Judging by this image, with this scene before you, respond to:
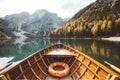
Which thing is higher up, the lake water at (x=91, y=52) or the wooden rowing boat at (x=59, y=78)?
the wooden rowing boat at (x=59, y=78)

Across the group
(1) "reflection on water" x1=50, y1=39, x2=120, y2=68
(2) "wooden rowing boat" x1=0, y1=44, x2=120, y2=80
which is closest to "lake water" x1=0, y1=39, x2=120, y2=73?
(1) "reflection on water" x1=50, y1=39, x2=120, y2=68

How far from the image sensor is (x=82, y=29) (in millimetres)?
101562

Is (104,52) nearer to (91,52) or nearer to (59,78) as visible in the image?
(91,52)

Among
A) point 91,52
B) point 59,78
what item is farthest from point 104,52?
point 59,78

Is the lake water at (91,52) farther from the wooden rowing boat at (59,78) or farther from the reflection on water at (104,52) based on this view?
the wooden rowing boat at (59,78)

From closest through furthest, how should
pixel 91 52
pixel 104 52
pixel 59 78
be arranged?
1. pixel 59 78
2. pixel 104 52
3. pixel 91 52

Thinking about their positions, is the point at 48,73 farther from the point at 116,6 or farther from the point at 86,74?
the point at 116,6

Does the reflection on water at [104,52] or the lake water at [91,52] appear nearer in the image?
the reflection on water at [104,52]

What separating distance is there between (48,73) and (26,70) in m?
2.85

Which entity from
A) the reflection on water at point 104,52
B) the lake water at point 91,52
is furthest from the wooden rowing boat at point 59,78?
the reflection on water at point 104,52

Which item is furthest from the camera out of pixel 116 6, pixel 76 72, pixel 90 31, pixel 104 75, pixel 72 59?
pixel 116 6

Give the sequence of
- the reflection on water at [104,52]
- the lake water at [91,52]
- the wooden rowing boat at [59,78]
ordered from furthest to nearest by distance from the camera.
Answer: the lake water at [91,52]
the reflection on water at [104,52]
the wooden rowing boat at [59,78]

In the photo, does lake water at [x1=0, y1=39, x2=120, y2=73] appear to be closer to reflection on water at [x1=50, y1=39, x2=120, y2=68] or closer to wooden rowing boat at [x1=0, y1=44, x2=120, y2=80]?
reflection on water at [x1=50, y1=39, x2=120, y2=68]

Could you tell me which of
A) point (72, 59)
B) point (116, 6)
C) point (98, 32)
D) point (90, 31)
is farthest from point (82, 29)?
point (72, 59)
